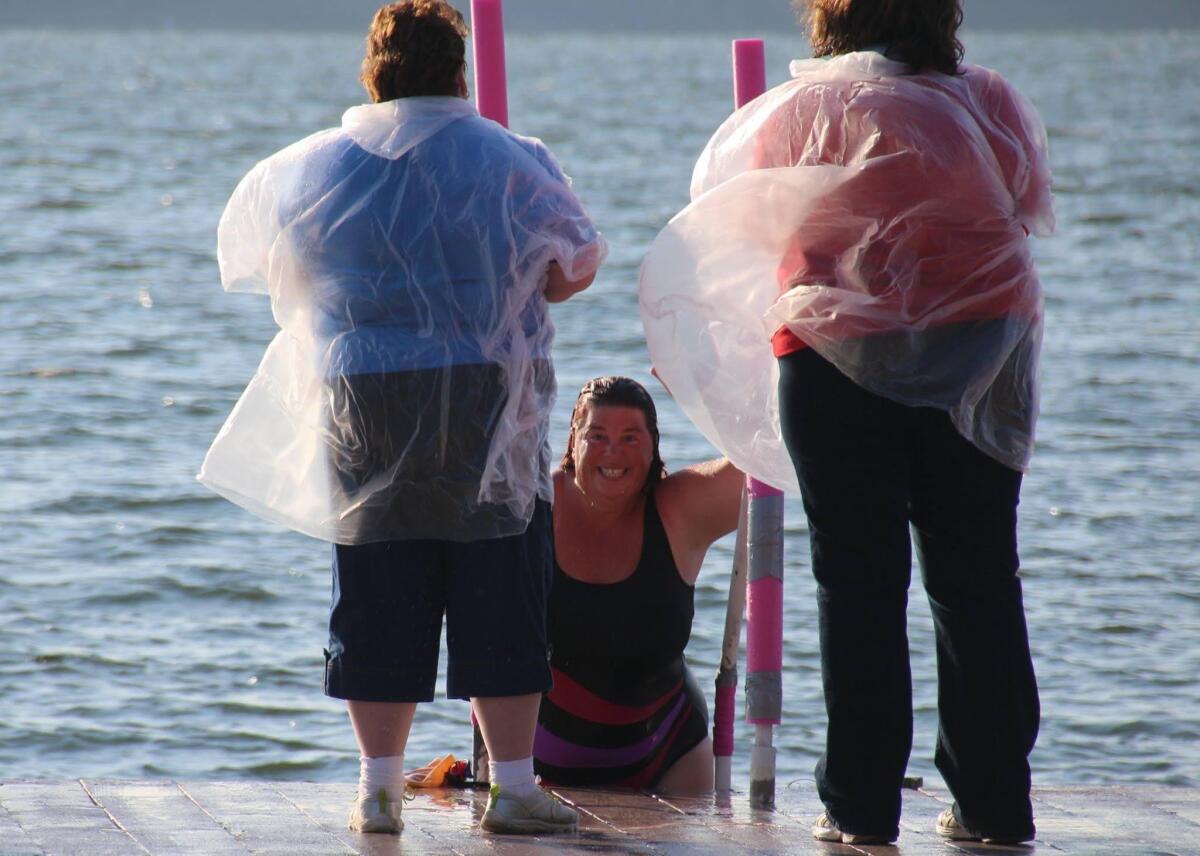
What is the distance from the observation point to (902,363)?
3.19 meters

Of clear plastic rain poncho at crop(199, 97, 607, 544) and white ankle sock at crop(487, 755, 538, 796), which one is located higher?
clear plastic rain poncho at crop(199, 97, 607, 544)

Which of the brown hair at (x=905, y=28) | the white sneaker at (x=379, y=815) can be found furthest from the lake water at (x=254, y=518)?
the brown hair at (x=905, y=28)

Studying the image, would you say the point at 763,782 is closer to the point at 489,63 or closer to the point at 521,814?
the point at 521,814

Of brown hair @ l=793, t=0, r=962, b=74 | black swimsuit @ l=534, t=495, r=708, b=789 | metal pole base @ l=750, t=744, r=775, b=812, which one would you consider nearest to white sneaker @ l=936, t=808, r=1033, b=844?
metal pole base @ l=750, t=744, r=775, b=812

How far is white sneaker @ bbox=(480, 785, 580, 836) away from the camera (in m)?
3.40

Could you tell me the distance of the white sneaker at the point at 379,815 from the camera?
11.1ft

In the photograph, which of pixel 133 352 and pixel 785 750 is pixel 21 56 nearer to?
pixel 133 352

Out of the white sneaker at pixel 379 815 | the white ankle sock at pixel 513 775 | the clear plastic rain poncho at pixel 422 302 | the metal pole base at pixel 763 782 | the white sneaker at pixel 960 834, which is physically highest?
the clear plastic rain poncho at pixel 422 302

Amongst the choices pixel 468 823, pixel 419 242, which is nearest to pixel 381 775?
pixel 468 823

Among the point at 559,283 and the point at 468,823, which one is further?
the point at 468,823

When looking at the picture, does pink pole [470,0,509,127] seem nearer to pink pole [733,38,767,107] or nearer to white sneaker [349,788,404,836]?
pink pole [733,38,767,107]

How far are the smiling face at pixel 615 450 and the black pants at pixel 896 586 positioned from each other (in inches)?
34.0

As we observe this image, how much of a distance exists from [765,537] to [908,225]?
0.88 m

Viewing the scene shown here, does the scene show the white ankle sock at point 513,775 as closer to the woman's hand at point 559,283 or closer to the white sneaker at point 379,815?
the white sneaker at point 379,815
